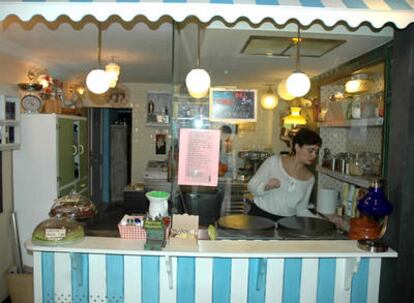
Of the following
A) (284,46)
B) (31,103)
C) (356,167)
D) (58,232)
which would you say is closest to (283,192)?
(356,167)

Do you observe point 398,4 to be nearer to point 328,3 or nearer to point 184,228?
point 328,3

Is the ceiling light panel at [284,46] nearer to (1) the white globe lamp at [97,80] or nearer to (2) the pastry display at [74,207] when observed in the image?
(1) the white globe lamp at [97,80]

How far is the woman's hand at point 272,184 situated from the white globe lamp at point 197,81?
78cm

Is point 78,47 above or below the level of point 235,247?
above

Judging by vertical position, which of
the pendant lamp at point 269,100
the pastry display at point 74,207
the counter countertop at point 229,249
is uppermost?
the pendant lamp at point 269,100

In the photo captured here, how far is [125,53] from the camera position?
3947 mm

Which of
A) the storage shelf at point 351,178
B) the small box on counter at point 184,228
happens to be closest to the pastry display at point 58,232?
the small box on counter at point 184,228

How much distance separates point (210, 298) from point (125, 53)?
301 centimetres

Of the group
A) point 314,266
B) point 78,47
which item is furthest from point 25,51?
point 314,266

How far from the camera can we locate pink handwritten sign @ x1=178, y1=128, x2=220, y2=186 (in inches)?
76.7

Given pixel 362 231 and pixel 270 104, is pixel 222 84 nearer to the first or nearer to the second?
pixel 270 104

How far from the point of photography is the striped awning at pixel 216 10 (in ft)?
5.00

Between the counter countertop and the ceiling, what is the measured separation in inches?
42.2

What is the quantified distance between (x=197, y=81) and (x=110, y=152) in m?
5.40
